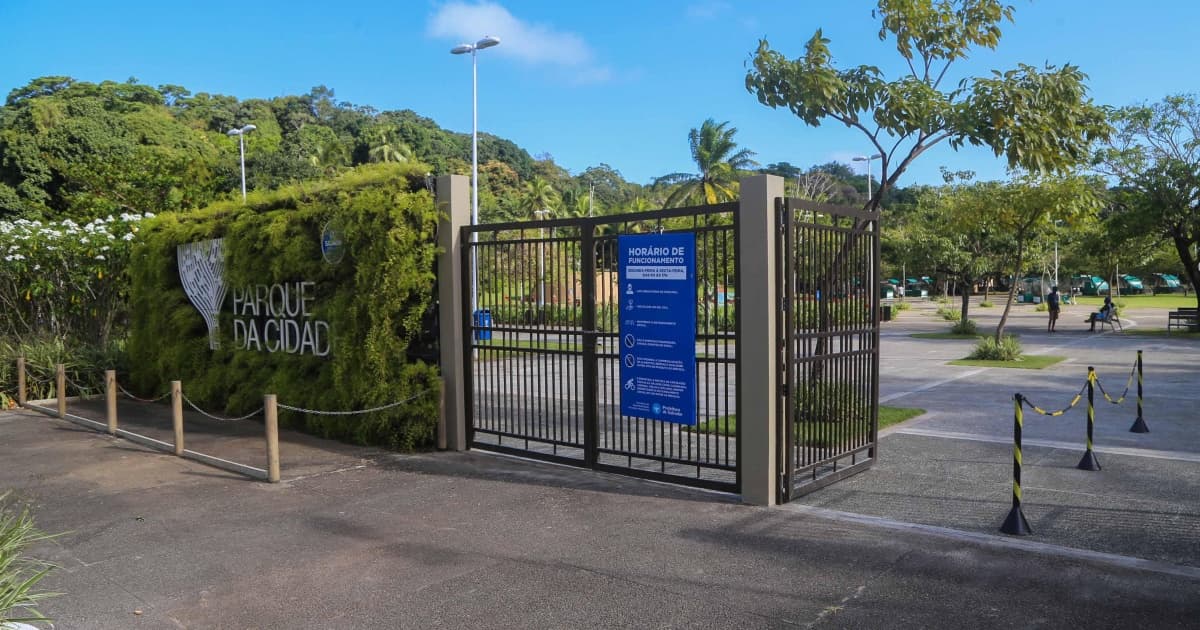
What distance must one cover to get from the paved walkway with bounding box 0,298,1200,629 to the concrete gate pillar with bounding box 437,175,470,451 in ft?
1.59

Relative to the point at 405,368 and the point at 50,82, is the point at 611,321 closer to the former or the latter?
the point at 405,368

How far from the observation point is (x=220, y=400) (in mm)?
13367

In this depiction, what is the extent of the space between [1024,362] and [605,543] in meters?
16.6

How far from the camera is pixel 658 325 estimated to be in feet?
25.7

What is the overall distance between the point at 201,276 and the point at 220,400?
213 centimetres

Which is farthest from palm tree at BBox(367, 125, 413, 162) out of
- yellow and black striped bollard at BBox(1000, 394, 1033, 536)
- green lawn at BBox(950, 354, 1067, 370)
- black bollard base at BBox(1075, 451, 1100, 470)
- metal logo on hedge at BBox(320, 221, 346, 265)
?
yellow and black striped bollard at BBox(1000, 394, 1033, 536)

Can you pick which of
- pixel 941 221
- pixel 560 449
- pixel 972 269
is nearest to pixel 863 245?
pixel 560 449

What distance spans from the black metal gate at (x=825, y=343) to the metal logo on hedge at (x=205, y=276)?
9516 millimetres

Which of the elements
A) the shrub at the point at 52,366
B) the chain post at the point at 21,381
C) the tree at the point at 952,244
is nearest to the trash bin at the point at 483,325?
the shrub at the point at 52,366

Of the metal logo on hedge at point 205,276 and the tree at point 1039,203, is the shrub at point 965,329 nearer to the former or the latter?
the tree at point 1039,203

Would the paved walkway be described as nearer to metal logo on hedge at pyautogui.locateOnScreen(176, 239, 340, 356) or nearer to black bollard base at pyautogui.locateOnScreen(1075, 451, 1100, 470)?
black bollard base at pyautogui.locateOnScreen(1075, 451, 1100, 470)

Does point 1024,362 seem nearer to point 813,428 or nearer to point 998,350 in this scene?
point 998,350

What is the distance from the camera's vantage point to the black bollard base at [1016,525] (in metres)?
6.14

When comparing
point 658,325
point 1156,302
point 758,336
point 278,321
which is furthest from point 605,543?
point 1156,302
